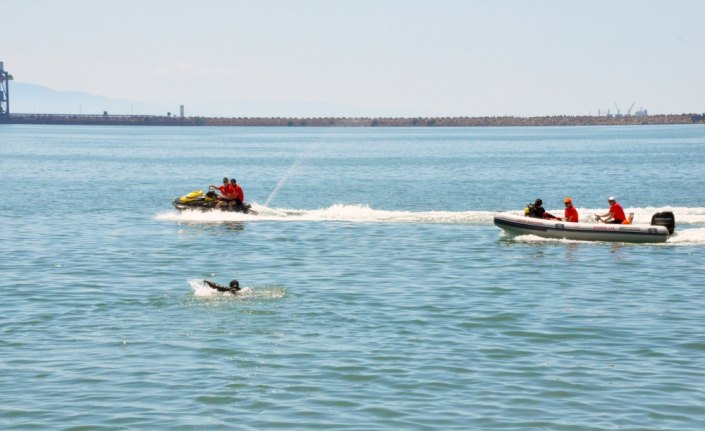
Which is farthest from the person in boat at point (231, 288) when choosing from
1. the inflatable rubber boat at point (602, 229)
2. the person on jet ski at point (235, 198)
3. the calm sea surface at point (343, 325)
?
the person on jet ski at point (235, 198)

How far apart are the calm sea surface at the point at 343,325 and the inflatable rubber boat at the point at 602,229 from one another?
40cm

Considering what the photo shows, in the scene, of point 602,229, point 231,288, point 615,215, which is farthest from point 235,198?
point 231,288

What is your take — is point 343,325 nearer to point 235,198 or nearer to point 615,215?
point 615,215

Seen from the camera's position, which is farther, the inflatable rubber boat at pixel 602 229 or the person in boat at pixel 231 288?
the inflatable rubber boat at pixel 602 229

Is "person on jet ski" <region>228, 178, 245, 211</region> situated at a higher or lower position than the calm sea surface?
higher

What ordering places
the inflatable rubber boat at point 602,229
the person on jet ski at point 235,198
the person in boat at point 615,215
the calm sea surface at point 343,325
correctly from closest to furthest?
the calm sea surface at point 343,325 < the inflatable rubber boat at point 602,229 < the person in boat at point 615,215 < the person on jet ski at point 235,198

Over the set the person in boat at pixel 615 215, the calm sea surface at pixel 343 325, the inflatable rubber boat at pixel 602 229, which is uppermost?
the person in boat at pixel 615 215

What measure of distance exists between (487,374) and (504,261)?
45.8ft

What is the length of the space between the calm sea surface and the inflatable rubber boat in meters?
0.40

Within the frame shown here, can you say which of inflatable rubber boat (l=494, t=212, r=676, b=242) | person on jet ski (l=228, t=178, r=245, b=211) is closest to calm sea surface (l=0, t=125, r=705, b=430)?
inflatable rubber boat (l=494, t=212, r=676, b=242)

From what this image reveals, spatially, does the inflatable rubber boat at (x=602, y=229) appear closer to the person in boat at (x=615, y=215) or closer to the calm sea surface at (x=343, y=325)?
the calm sea surface at (x=343, y=325)

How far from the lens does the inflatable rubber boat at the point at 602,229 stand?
33.8 meters

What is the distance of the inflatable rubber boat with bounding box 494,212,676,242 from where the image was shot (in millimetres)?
33844

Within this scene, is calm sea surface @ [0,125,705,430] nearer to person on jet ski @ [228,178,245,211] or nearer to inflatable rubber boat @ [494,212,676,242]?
inflatable rubber boat @ [494,212,676,242]
